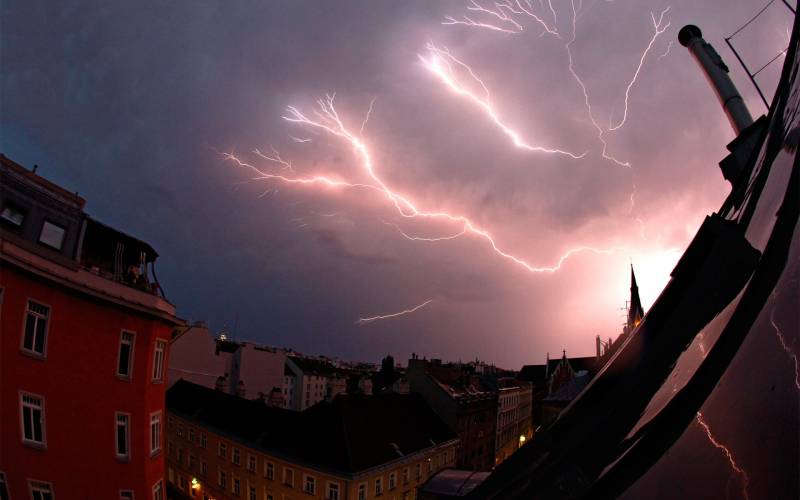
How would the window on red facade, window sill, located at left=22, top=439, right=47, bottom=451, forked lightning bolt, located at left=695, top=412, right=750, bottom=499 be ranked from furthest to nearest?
the window on red facade
window sill, located at left=22, top=439, right=47, bottom=451
forked lightning bolt, located at left=695, top=412, right=750, bottom=499

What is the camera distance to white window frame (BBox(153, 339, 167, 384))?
12.4 meters

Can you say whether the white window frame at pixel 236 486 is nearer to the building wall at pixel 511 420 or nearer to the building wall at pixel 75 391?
the building wall at pixel 75 391

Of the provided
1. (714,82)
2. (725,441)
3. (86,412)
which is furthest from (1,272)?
(714,82)

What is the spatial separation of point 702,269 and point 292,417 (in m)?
31.1

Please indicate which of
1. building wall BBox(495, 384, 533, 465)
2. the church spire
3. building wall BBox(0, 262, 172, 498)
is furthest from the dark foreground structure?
building wall BBox(495, 384, 533, 465)

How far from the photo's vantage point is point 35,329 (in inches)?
347

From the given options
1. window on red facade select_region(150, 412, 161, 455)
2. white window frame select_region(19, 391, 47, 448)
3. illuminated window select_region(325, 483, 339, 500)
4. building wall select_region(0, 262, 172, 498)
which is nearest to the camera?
building wall select_region(0, 262, 172, 498)

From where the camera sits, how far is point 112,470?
10500mm

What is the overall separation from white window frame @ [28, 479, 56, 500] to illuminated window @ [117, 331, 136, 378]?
285cm

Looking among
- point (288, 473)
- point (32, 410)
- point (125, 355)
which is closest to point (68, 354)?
point (32, 410)

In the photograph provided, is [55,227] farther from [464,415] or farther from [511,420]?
[511,420]

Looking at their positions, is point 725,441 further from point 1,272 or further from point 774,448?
point 1,272

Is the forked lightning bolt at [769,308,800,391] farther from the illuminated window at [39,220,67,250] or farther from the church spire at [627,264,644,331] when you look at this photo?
the church spire at [627,264,644,331]

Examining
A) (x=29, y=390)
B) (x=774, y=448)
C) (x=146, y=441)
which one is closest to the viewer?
(x=774, y=448)
